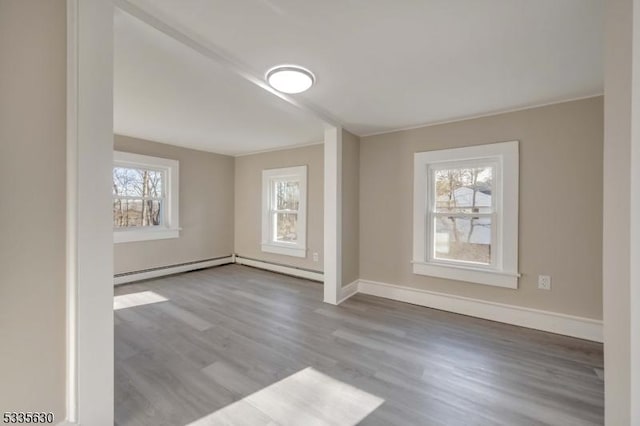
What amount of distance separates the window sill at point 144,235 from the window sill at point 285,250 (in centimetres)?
153

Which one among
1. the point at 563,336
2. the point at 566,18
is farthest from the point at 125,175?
the point at 563,336

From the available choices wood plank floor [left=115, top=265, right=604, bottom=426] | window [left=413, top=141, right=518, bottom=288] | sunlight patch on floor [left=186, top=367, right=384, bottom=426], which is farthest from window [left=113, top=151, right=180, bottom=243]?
window [left=413, top=141, right=518, bottom=288]

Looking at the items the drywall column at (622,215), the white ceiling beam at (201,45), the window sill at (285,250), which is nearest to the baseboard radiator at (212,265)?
the window sill at (285,250)

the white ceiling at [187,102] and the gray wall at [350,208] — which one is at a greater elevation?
the white ceiling at [187,102]

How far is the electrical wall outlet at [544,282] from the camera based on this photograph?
263cm

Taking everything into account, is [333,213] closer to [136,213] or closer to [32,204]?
[32,204]

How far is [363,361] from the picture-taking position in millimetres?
2066

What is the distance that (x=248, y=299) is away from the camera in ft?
11.1

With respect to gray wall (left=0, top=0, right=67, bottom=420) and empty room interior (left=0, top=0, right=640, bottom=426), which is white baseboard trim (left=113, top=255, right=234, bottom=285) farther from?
gray wall (left=0, top=0, right=67, bottom=420)

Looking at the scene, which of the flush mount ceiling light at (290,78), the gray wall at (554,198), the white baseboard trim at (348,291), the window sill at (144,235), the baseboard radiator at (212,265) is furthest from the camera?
the baseboard radiator at (212,265)

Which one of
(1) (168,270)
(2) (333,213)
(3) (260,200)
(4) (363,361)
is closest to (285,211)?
(3) (260,200)

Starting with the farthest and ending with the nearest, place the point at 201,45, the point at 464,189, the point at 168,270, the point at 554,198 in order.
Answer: the point at 168,270, the point at 464,189, the point at 554,198, the point at 201,45

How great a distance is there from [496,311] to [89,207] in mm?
3528

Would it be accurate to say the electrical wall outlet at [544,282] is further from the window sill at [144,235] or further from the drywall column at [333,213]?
the window sill at [144,235]
